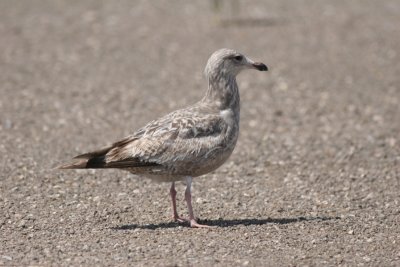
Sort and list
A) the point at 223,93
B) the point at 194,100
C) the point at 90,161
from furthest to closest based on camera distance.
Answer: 1. the point at 194,100
2. the point at 223,93
3. the point at 90,161

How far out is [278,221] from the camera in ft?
28.4

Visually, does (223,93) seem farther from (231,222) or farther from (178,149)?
(231,222)

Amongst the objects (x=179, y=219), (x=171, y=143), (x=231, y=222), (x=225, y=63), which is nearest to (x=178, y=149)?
(x=171, y=143)

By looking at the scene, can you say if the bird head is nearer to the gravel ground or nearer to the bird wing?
the bird wing

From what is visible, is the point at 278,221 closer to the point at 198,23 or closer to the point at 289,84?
the point at 289,84

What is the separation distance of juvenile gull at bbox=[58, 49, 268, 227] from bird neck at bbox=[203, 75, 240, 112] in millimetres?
58

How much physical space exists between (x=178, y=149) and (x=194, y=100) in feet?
21.5

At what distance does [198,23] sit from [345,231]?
12.4 m

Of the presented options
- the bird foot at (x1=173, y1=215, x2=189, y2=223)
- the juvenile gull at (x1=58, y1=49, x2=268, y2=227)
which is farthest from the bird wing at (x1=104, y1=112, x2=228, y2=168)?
the bird foot at (x1=173, y1=215, x2=189, y2=223)

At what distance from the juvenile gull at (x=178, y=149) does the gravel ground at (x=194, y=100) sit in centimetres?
59

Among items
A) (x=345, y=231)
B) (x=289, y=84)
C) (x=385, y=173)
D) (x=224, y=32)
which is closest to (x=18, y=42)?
(x=224, y=32)

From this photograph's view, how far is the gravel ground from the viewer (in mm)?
7941

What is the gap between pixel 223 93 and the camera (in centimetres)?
884

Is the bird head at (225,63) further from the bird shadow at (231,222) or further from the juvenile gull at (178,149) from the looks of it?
the bird shadow at (231,222)
